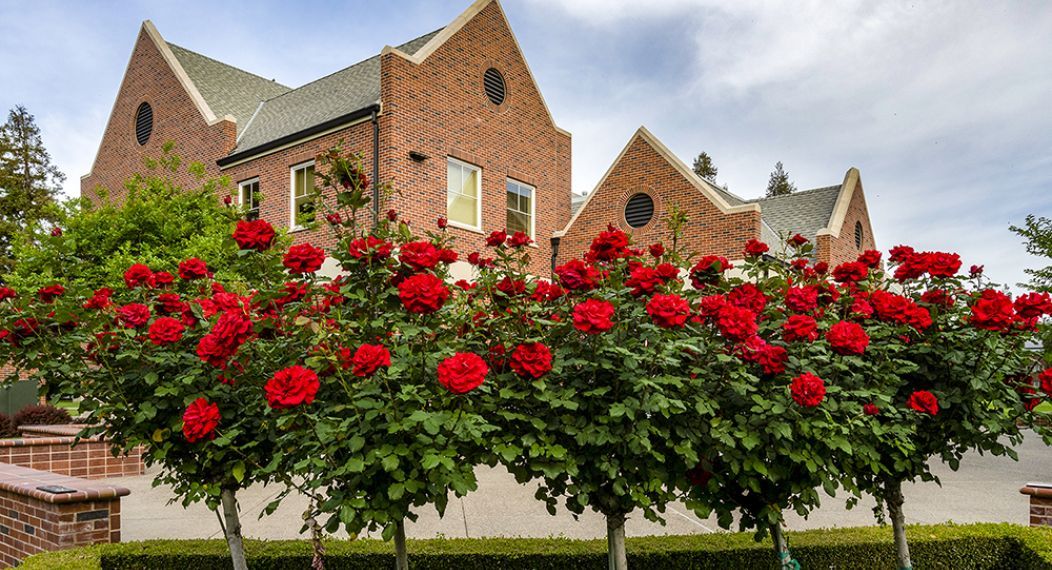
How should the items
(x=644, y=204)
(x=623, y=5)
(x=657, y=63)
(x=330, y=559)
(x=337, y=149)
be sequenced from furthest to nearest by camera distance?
(x=644, y=204), (x=657, y=63), (x=623, y=5), (x=330, y=559), (x=337, y=149)

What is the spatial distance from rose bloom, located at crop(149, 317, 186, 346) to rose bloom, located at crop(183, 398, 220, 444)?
390 millimetres

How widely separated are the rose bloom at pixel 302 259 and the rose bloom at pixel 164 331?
0.67m

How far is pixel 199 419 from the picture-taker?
9.41 ft

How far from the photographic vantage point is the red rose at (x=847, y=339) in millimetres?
3047

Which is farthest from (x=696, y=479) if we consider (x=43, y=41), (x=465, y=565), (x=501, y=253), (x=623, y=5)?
(x=43, y=41)

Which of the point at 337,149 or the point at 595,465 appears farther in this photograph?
the point at 337,149

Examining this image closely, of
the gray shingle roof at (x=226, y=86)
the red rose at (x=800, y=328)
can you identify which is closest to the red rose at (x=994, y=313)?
the red rose at (x=800, y=328)

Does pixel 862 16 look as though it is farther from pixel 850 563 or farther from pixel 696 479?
pixel 696 479

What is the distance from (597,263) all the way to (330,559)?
115 inches

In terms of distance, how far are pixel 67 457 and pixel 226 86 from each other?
525 inches

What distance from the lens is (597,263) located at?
3570 mm

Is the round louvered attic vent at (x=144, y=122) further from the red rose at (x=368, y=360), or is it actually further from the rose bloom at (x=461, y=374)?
the rose bloom at (x=461, y=374)

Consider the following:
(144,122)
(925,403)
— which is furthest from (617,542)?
(144,122)

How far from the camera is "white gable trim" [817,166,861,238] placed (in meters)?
19.5
